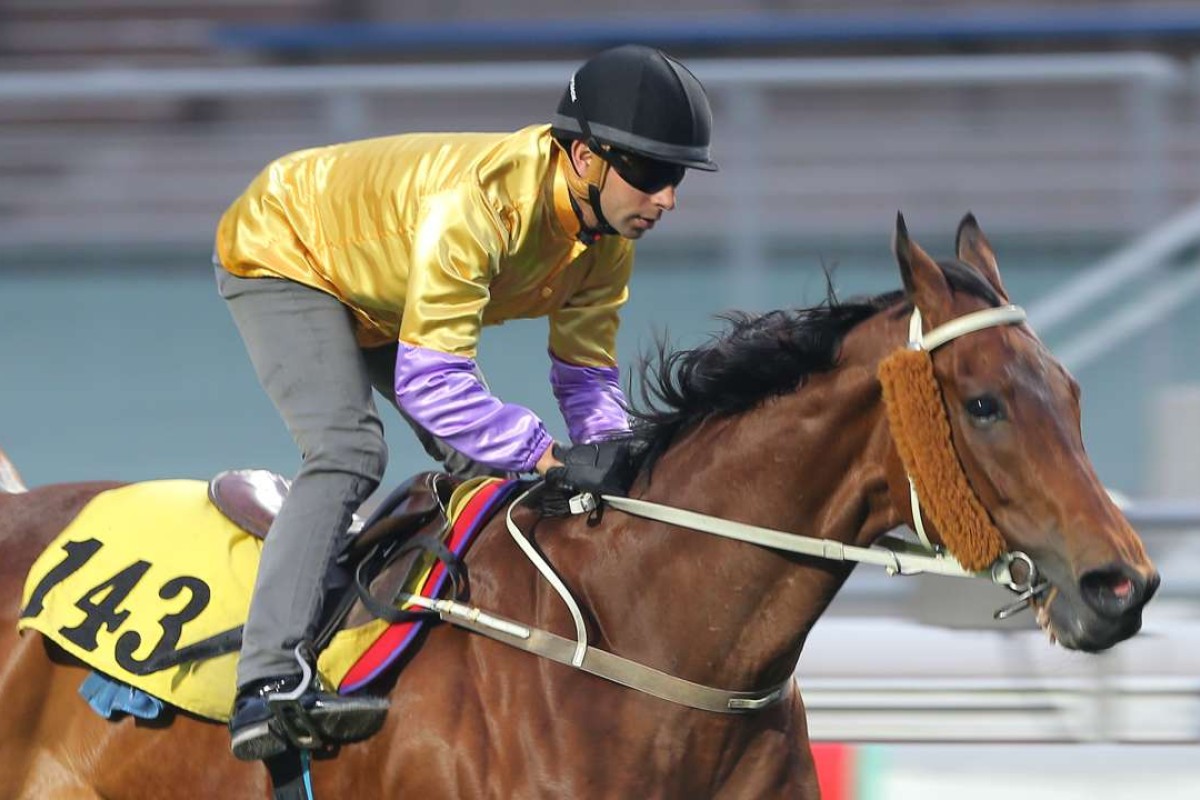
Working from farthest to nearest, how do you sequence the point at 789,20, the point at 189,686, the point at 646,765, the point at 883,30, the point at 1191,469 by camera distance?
the point at 789,20 < the point at 883,30 < the point at 1191,469 < the point at 189,686 < the point at 646,765

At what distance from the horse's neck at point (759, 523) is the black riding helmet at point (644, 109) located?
468 mm

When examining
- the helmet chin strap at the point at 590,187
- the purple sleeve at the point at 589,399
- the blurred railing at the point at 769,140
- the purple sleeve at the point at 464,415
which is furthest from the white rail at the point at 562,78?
the purple sleeve at the point at 464,415

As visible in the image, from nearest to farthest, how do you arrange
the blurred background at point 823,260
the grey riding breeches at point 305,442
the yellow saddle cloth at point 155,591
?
the grey riding breeches at point 305,442 → the yellow saddle cloth at point 155,591 → the blurred background at point 823,260

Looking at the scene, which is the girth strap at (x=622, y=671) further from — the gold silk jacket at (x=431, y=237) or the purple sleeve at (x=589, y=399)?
the purple sleeve at (x=589, y=399)

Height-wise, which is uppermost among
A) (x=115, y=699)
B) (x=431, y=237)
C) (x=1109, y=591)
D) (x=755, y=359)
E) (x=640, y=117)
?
(x=640, y=117)

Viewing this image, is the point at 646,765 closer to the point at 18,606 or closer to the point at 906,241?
the point at 906,241

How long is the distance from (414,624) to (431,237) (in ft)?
2.18

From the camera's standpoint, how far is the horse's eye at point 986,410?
2.79 metres

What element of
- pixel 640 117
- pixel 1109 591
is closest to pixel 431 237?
pixel 640 117

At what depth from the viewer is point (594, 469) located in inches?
126

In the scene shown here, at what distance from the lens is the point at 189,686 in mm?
3430

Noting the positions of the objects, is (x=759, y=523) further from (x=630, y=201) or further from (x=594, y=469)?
(x=630, y=201)

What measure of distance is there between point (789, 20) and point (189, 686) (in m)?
9.47

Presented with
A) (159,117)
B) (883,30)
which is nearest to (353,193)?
(159,117)
